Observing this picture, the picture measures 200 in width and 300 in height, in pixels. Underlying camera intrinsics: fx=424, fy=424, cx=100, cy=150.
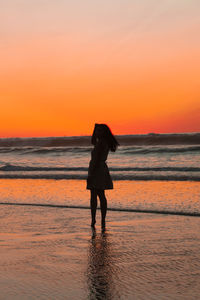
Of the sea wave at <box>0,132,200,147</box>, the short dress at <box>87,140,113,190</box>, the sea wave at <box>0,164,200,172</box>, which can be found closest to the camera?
the short dress at <box>87,140,113,190</box>

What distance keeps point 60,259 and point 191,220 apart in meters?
3.15

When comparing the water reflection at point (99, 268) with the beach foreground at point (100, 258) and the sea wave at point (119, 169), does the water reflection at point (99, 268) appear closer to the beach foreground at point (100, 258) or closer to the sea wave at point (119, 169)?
the beach foreground at point (100, 258)

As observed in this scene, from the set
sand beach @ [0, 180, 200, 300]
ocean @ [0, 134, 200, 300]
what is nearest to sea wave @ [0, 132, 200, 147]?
ocean @ [0, 134, 200, 300]

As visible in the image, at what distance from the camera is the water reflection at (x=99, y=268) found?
350 cm

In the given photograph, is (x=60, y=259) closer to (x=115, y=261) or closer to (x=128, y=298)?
(x=115, y=261)

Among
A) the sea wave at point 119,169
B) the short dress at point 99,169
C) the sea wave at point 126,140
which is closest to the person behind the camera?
the short dress at point 99,169

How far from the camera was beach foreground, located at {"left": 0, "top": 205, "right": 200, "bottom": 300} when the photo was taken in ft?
11.5

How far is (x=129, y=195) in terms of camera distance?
1056cm

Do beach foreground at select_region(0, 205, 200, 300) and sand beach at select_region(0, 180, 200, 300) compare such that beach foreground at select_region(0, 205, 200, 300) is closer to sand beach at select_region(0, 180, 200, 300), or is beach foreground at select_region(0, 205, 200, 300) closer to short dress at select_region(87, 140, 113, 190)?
sand beach at select_region(0, 180, 200, 300)

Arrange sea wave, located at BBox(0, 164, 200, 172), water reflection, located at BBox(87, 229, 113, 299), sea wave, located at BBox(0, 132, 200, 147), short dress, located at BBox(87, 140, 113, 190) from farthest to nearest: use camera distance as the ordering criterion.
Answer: sea wave, located at BBox(0, 132, 200, 147) → sea wave, located at BBox(0, 164, 200, 172) → short dress, located at BBox(87, 140, 113, 190) → water reflection, located at BBox(87, 229, 113, 299)

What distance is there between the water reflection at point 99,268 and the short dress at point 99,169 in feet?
3.74

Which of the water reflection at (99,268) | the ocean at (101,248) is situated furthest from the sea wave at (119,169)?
the water reflection at (99,268)

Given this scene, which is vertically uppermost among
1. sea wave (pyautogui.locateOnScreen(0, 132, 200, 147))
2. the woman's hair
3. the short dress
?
sea wave (pyautogui.locateOnScreen(0, 132, 200, 147))

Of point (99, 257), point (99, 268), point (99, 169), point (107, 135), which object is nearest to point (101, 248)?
point (99, 257)
